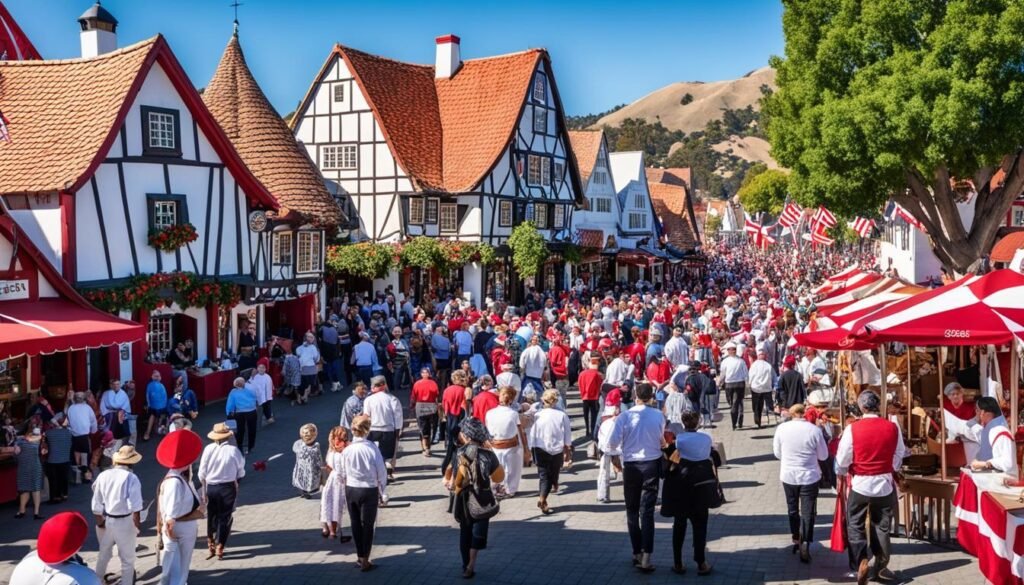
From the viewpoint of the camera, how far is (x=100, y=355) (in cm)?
1928

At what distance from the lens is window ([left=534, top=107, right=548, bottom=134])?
130ft

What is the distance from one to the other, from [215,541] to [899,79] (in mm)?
17980

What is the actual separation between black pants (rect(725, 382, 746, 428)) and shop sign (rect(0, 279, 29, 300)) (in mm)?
11946

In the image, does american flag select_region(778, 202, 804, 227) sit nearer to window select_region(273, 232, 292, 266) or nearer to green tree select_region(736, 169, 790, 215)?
window select_region(273, 232, 292, 266)

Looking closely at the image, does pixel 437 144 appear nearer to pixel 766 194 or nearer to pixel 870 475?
pixel 870 475

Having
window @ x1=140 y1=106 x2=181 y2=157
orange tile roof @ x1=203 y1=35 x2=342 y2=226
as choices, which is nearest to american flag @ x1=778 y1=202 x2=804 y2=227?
orange tile roof @ x1=203 y1=35 x2=342 y2=226

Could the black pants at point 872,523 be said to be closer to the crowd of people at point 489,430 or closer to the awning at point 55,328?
the crowd of people at point 489,430

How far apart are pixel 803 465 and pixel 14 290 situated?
12801 mm

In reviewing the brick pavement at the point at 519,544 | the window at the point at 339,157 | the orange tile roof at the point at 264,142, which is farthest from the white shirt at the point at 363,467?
the window at the point at 339,157

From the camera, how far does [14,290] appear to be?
15789 millimetres

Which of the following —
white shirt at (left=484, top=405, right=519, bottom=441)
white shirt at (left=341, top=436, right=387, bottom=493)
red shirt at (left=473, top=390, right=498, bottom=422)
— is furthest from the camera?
red shirt at (left=473, top=390, right=498, bottom=422)

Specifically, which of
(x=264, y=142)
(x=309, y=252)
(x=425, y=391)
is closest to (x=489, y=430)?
(x=425, y=391)

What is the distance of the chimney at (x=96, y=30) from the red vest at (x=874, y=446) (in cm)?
2213

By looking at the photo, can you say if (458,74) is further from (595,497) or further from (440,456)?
(595,497)
